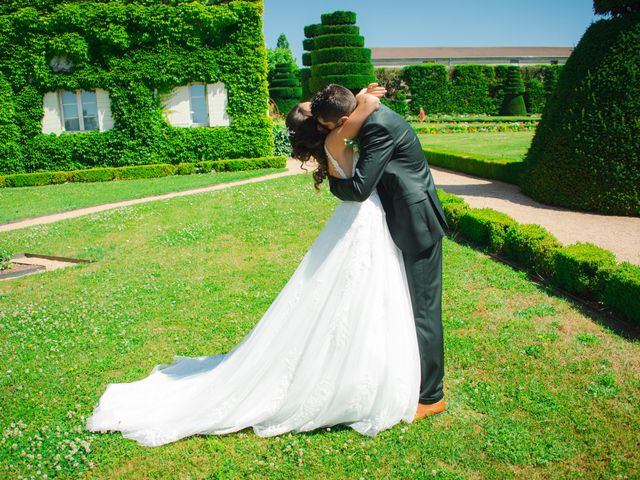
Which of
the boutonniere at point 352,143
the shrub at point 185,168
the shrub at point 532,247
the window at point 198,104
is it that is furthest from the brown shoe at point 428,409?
the window at point 198,104

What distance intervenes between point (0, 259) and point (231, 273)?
A: 3606mm

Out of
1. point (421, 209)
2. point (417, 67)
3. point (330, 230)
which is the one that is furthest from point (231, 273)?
point (417, 67)

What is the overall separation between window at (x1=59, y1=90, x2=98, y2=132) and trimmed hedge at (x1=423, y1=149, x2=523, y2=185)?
12.0 m

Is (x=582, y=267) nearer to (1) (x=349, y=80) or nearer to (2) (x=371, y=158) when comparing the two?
(2) (x=371, y=158)

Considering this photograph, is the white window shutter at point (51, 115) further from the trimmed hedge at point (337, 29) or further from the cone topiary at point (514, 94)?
the cone topiary at point (514, 94)

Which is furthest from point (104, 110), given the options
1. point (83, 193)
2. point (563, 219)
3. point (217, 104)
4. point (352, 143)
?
point (352, 143)

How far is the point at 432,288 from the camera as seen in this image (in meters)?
3.41

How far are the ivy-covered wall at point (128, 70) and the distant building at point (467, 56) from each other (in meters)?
53.5

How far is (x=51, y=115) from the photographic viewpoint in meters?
18.4

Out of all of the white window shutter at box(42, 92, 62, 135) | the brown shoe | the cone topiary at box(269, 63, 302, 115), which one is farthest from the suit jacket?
the cone topiary at box(269, 63, 302, 115)

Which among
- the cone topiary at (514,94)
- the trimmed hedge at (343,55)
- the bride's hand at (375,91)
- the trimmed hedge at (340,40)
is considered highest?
the trimmed hedge at (340,40)

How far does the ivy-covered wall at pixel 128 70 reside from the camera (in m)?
17.4

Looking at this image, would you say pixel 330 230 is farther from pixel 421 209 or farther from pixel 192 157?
pixel 192 157

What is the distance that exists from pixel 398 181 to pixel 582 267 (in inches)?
125
